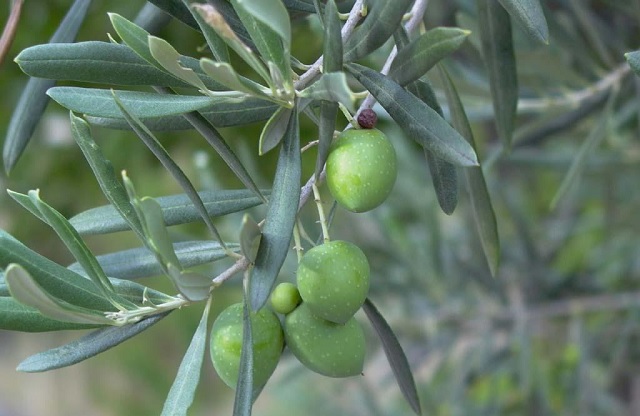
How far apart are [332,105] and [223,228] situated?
4.05ft

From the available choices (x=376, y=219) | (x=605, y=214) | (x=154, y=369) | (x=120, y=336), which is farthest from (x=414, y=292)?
(x=154, y=369)

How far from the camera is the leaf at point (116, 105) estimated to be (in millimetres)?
478

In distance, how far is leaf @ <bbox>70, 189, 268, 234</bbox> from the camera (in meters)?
0.57

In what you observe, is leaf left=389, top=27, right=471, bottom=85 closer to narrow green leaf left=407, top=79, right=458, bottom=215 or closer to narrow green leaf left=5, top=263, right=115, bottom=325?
narrow green leaf left=407, top=79, right=458, bottom=215

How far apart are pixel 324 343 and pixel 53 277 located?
0.18 m

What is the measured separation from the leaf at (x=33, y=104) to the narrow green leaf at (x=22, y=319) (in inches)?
7.4

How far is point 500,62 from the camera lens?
692 millimetres

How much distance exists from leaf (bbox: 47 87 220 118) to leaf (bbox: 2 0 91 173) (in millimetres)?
170

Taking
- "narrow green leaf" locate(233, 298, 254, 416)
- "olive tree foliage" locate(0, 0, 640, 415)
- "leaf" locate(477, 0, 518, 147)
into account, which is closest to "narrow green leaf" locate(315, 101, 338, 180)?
"olive tree foliage" locate(0, 0, 640, 415)

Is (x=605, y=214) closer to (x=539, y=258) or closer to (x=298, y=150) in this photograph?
(x=539, y=258)

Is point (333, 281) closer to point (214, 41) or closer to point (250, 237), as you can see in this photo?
point (250, 237)

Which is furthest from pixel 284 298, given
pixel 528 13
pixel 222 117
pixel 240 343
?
pixel 528 13

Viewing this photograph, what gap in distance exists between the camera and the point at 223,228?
169 centimetres

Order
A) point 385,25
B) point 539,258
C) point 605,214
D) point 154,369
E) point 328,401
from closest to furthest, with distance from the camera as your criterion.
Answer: point 385,25
point 539,258
point 605,214
point 328,401
point 154,369
